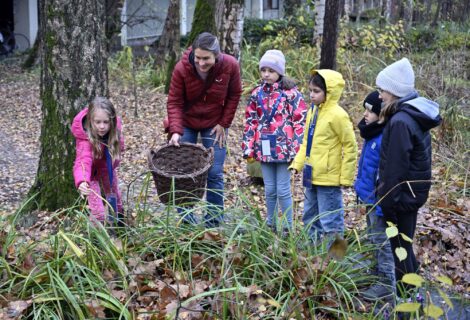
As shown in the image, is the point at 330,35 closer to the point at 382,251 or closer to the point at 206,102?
the point at 206,102

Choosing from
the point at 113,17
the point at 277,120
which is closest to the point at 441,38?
the point at 113,17

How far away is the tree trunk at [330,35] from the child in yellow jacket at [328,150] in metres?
5.59

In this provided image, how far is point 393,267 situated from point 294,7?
23.5 metres

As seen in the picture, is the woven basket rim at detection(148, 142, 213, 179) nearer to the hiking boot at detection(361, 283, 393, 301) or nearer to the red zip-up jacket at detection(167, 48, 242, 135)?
the red zip-up jacket at detection(167, 48, 242, 135)

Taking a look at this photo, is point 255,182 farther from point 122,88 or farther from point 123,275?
point 122,88

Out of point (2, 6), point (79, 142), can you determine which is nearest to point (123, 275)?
point (79, 142)

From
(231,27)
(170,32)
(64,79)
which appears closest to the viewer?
(64,79)

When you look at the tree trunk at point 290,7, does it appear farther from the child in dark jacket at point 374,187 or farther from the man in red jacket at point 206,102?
the child in dark jacket at point 374,187

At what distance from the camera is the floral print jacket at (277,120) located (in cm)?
533

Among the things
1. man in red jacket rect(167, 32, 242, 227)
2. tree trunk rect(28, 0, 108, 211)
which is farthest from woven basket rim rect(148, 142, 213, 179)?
tree trunk rect(28, 0, 108, 211)

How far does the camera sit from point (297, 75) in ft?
40.2

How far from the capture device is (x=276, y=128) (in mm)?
5375

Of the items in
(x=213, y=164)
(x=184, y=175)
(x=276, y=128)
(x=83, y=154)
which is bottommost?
(x=213, y=164)

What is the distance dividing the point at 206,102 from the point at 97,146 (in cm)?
118
